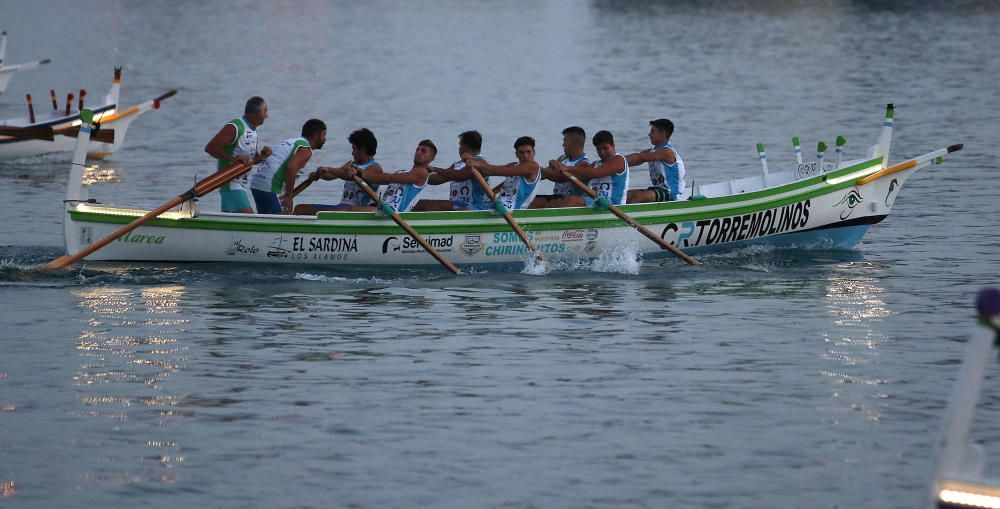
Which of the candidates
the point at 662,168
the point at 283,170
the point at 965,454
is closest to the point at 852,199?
the point at 662,168

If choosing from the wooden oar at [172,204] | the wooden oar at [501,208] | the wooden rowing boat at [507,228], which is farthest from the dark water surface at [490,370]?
the wooden oar at [501,208]

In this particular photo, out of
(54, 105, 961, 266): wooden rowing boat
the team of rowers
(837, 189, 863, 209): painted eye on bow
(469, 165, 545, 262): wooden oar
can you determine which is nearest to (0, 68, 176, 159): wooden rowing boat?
the team of rowers

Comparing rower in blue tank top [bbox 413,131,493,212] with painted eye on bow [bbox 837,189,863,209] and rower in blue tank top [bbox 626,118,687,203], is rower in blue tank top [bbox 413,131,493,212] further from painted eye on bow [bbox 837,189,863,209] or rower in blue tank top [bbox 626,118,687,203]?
painted eye on bow [bbox 837,189,863,209]

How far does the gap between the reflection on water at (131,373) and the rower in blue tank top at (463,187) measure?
3.37m

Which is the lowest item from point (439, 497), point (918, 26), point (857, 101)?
point (439, 497)

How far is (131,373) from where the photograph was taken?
1465 centimetres

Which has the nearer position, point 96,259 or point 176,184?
point 96,259

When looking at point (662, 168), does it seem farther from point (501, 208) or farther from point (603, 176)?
point (501, 208)

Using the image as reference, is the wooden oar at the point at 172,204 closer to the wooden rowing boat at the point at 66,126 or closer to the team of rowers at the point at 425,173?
the team of rowers at the point at 425,173

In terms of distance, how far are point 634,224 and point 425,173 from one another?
2637 mm

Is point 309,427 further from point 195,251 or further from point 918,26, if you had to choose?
point 918,26

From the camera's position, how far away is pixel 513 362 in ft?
50.1

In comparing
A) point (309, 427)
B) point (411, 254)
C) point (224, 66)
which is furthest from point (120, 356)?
point (224, 66)

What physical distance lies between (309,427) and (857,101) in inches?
1411
